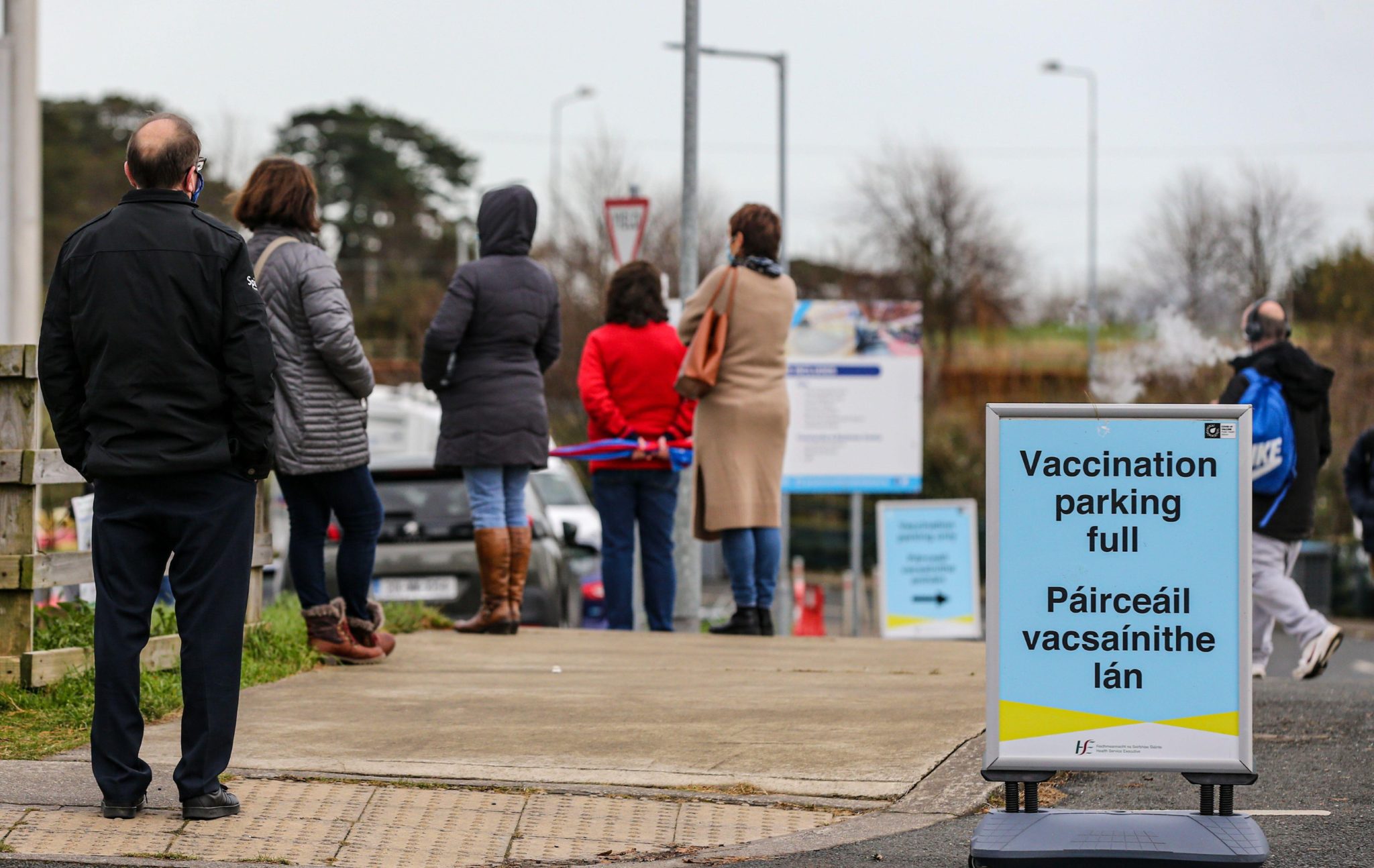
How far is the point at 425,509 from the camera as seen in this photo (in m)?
11.2

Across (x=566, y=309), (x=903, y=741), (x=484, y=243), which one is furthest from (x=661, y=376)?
(x=566, y=309)

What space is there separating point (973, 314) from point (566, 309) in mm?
15365

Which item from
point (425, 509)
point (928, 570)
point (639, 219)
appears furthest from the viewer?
point (928, 570)

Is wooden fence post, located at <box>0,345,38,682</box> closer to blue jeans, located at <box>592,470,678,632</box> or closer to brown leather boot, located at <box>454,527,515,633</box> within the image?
brown leather boot, located at <box>454,527,515,633</box>

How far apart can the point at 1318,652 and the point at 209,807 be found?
6009 mm

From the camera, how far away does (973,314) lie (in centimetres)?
4534

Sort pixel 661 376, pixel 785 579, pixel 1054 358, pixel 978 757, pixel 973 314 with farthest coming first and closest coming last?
pixel 973 314 → pixel 1054 358 → pixel 785 579 → pixel 661 376 → pixel 978 757

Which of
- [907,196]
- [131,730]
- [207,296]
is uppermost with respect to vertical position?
[907,196]

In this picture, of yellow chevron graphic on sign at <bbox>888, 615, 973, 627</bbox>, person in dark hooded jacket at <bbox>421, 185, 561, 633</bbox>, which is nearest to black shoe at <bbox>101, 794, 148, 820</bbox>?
person in dark hooded jacket at <bbox>421, 185, 561, 633</bbox>

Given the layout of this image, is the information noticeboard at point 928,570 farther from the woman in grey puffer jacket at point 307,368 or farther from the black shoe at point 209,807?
the black shoe at point 209,807

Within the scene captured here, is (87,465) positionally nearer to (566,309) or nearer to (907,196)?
(566,309)

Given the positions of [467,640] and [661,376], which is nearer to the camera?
[467,640]

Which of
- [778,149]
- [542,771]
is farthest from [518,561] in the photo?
[778,149]

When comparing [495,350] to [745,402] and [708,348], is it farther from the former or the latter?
[745,402]
